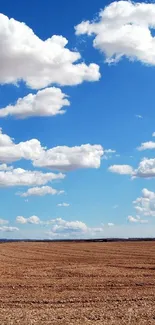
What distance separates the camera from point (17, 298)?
20.9m

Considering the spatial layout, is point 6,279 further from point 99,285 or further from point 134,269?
point 134,269

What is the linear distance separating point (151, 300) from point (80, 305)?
2.79 meters

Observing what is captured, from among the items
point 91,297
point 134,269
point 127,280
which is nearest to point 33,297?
point 91,297

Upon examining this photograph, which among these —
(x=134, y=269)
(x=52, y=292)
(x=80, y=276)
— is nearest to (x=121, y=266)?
(x=134, y=269)

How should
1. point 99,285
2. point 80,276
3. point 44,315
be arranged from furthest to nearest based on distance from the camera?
point 80,276 → point 99,285 → point 44,315

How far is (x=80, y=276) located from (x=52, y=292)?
5.75 metres

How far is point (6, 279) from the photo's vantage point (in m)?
27.6

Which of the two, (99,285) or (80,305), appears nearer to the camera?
(80,305)

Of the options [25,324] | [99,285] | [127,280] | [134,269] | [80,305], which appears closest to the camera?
[25,324]

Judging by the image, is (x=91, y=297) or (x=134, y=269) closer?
(x=91, y=297)

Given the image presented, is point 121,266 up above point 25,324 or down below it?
above

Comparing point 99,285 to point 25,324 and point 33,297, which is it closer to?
point 33,297

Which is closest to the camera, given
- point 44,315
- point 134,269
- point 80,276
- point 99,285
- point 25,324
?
point 25,324

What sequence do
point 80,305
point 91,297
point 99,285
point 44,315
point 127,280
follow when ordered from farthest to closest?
point 127,280 → point 99,285 → point 91,297 → point 80,305 → point 44,315
